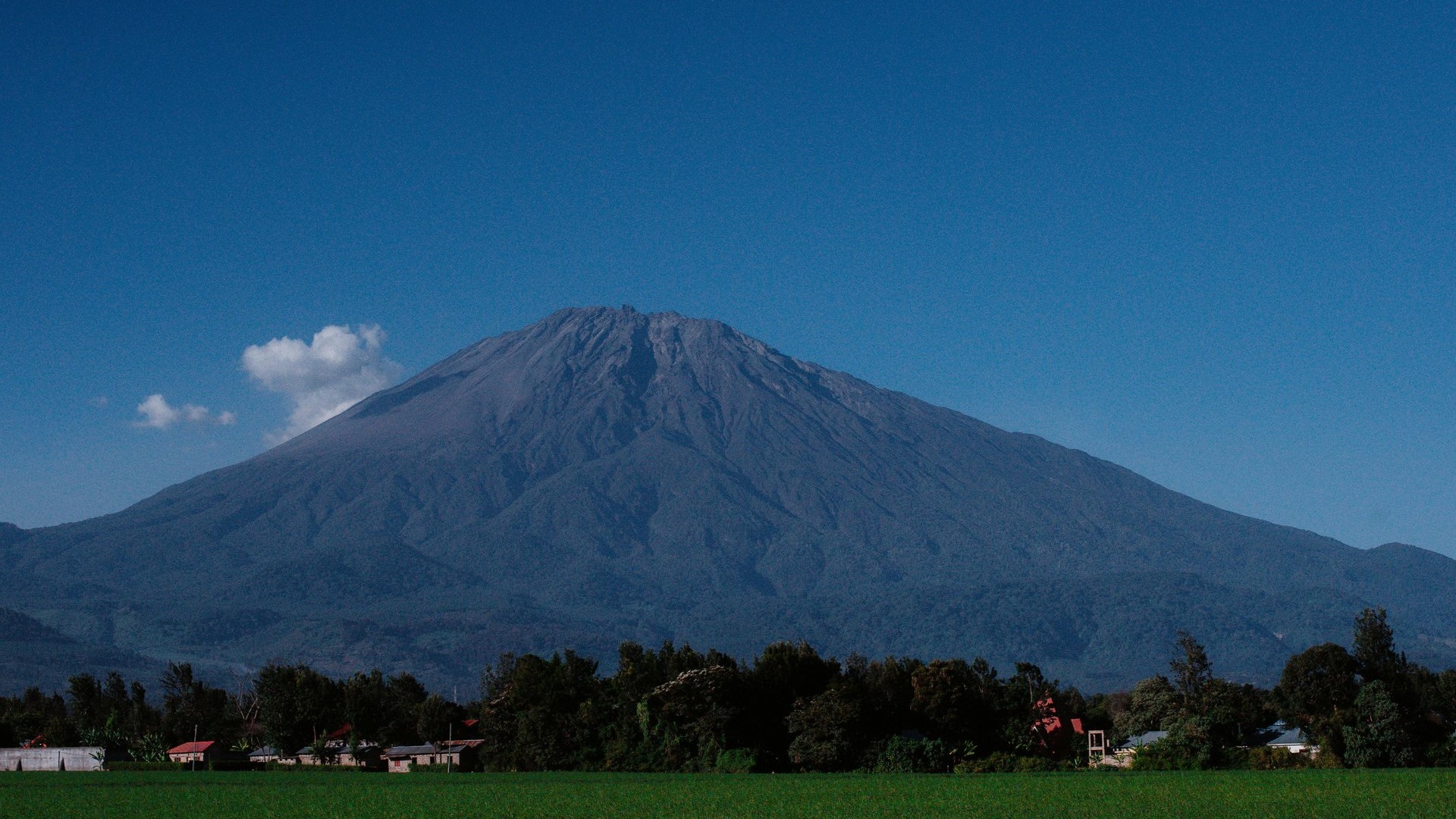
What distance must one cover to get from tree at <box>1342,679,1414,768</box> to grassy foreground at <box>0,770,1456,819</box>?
7.11 m

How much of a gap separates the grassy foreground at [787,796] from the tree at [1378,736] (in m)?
7.11

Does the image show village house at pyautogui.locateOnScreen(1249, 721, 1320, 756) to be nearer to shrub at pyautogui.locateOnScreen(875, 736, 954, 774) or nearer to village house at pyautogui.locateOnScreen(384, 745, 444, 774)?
shrub at pyautogui.locateOnScreen(875, 736, 954, 774)

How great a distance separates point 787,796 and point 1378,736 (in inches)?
1202

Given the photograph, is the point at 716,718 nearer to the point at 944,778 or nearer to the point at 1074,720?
the point at 944,778

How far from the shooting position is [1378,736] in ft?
205

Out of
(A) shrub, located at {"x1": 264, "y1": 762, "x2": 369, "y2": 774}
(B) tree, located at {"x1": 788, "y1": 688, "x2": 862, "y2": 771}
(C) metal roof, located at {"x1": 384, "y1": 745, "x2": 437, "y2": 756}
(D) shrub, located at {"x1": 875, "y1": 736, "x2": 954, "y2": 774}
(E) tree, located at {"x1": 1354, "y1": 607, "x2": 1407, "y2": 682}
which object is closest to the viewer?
(D) shrub, located at {"x1": 875, "y1": 736, "x2": 954, "y2": 774}

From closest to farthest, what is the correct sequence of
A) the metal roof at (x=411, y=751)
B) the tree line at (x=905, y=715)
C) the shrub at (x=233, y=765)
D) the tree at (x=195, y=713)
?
the tree line at (x=905, y=715) < the shrub at (x=233, y=765) < the metal roof at (x=411, y=751) < the tree at (x=195, y=713)

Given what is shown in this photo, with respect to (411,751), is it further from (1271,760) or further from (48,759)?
(1271,760)

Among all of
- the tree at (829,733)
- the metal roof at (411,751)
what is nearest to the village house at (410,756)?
the metal roof at (411,751)

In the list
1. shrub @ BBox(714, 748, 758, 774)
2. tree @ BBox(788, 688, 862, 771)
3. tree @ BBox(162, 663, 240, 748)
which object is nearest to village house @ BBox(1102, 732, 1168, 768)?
tree @ BBox(788, 688, 862, 771)

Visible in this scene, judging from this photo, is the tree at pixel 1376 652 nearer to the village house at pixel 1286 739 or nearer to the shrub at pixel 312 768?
the village house at pixel 1286 739

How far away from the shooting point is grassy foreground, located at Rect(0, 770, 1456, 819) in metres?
39.4

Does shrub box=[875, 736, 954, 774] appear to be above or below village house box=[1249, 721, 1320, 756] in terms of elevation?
above

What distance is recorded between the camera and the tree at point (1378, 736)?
2447 inches
